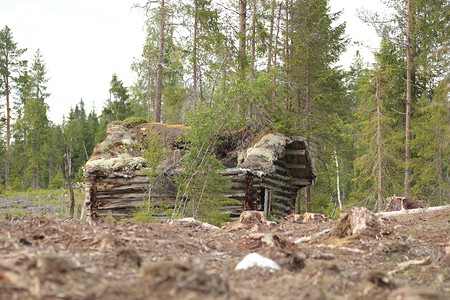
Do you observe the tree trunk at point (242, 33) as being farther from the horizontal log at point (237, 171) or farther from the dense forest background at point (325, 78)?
the horizontal log at point (237, 171)

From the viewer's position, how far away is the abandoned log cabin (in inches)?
479

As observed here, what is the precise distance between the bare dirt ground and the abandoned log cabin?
5982mm

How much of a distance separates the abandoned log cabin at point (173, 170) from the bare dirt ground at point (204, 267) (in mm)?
5982

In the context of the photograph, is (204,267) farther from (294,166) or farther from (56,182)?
(56,182)

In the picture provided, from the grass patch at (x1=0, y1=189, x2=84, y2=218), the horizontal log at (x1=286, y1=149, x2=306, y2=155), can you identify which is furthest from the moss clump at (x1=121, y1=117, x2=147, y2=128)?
the horizontal log at (x1=286, y1=149, x2=306, y2=155)

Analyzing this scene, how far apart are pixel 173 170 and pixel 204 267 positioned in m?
8.35

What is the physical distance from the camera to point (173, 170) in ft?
37.0

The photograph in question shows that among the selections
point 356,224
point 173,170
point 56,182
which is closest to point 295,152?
point 173,170

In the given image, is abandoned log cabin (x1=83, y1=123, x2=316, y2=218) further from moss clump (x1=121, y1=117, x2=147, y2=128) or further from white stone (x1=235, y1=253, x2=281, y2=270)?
white stone (x1=235, y1=253, x2=281, y2=270)

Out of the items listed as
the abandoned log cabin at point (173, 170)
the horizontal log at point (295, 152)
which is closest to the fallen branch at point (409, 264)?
the abandoned log cabin at point (173, 170)

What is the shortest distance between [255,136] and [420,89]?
12.1 meters

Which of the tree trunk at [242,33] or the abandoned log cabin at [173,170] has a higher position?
the tree trunk at [242,33]

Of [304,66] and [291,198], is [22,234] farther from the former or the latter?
[304,66]

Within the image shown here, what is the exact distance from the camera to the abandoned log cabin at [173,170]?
12.2 metres
